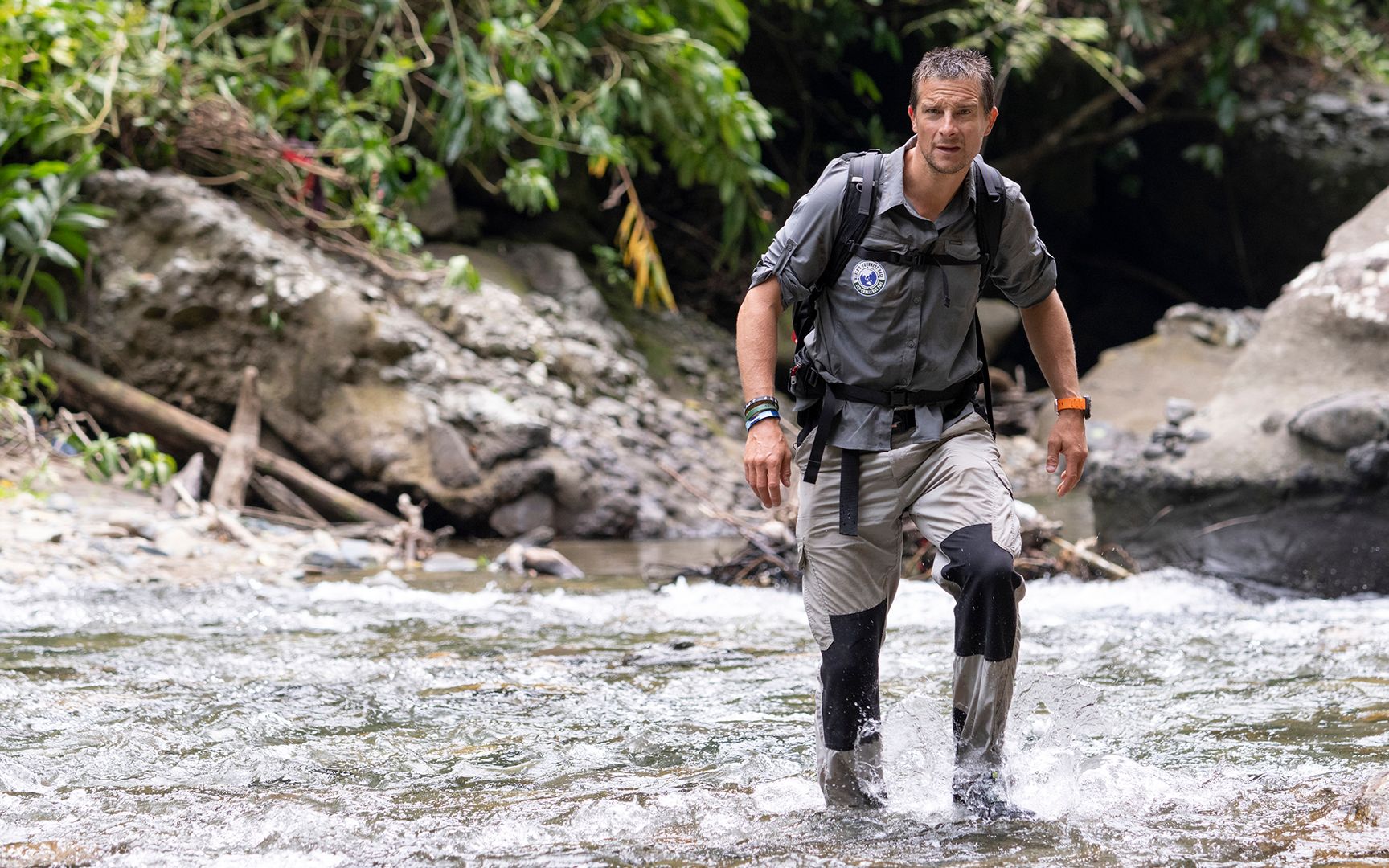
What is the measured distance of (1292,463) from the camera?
6.12 metres

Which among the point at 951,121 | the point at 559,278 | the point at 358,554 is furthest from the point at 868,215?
the point at 559,278

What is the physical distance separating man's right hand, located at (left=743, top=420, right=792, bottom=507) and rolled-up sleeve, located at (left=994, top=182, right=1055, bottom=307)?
0.64 m

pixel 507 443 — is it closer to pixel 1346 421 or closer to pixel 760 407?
pixel 1346 421

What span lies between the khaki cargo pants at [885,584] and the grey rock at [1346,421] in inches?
A: 151

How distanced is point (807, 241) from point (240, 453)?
19.1 feet

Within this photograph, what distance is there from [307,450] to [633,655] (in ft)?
14.2

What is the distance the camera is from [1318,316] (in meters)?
6.70

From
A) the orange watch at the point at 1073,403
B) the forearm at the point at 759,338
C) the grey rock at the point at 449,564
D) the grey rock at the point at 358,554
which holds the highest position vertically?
the forearm at the point at 759,338

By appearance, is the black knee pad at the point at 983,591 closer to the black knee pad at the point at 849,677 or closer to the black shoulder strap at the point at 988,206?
the black knee pad at the point at 849,677

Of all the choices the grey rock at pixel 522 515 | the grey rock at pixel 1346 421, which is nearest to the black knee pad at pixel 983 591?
the grey rock at pixel 1346 421

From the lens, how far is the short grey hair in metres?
2.69

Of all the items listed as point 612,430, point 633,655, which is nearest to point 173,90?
point 612,430

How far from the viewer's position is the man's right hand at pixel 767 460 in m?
2.68

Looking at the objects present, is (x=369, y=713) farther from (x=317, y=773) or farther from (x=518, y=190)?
(x=518, y=190)
